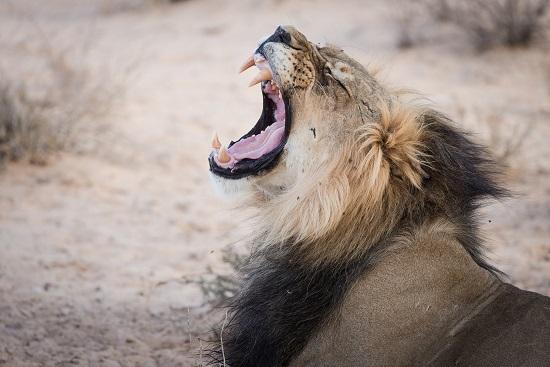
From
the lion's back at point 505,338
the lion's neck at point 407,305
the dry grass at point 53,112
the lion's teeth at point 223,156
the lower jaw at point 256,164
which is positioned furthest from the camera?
the dry grass at point 53,112

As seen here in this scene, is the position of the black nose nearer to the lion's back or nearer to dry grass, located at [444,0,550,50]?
the lion's back

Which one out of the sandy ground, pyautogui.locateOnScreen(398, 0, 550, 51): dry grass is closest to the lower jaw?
the sandy ground

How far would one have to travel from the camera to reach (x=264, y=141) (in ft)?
10.8

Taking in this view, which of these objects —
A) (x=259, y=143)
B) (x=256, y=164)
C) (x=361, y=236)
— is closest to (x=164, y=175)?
(x=259, y=143)

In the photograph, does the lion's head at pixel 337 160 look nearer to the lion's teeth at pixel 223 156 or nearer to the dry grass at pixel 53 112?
the lion's teeth at pixel 223 156

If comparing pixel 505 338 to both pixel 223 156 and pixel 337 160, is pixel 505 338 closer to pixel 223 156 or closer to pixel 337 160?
pixel 337 160

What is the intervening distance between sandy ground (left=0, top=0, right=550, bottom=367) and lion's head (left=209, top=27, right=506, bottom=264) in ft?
1.18

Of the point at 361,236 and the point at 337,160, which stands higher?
the point at 337,160

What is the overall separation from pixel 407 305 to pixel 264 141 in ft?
3.13

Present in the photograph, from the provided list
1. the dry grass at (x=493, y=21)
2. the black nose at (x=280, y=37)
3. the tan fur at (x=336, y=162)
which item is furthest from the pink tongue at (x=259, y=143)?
the dry grass at (x=493, y=21)

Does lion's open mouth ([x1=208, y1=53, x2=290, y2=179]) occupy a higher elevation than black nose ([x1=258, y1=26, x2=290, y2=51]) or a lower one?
lower

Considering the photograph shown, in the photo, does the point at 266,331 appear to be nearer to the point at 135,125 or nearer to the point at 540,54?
the point at 135,125

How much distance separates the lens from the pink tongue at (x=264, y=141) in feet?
10.5

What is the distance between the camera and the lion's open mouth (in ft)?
10.3
